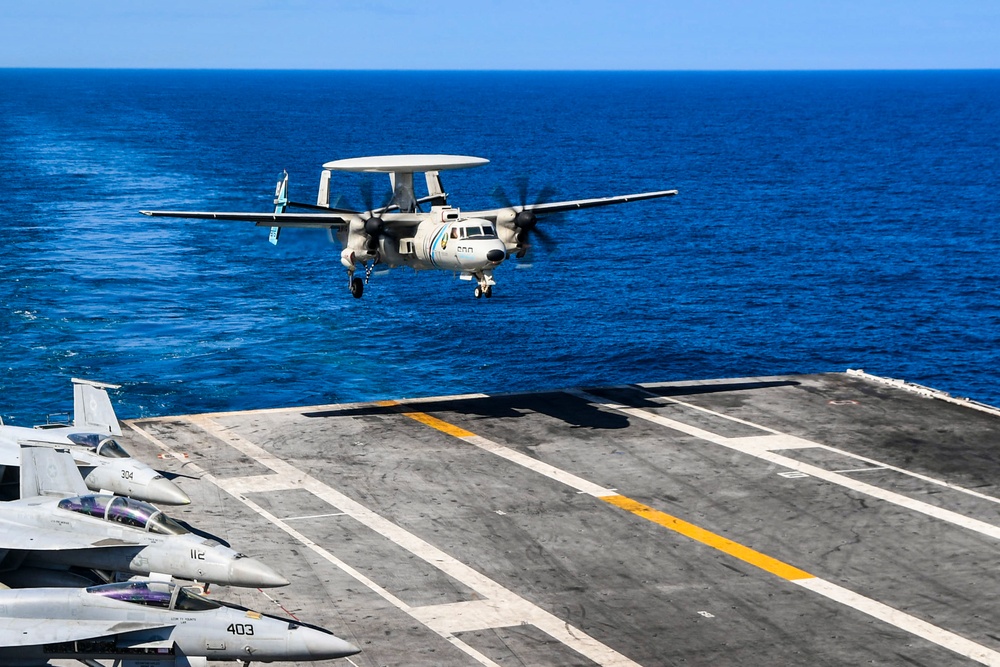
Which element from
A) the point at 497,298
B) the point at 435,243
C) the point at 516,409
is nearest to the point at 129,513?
the point at 435,243

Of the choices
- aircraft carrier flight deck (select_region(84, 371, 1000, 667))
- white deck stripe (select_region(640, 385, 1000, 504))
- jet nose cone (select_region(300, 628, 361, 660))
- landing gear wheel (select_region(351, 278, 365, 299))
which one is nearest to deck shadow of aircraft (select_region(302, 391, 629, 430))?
aircraft carrier flight deck (select_region(84, 371, 1000, 667))

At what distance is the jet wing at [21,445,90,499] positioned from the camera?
99.6 feet

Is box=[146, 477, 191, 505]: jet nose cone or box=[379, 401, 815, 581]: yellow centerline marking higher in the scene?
box=[146, 477, 191, 505]: jet nose cone

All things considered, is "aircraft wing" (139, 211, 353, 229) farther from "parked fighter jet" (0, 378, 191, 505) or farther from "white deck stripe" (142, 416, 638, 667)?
"parked fighter jet" (0, 378, 191, 505)

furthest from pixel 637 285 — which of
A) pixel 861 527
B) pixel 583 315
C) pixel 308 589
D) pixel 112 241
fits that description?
pixel 308 589

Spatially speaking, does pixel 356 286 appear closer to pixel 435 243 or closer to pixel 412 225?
pixel 412 225

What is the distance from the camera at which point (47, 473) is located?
3048 cm

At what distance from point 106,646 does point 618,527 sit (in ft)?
56.0

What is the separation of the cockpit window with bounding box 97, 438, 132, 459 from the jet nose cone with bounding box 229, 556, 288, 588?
9431 mm

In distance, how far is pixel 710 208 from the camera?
131 metres

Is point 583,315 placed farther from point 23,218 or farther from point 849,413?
point 23,218

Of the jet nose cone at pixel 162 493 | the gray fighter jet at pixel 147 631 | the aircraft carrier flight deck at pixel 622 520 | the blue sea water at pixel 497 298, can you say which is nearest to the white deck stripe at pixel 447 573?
the aircraft carrier flight deck at pixel 622 520

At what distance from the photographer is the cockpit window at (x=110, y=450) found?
34.1 metres

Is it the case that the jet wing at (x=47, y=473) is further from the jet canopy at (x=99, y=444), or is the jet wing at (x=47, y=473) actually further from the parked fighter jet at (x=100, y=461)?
the jet canopy at (x=99, y=444)
